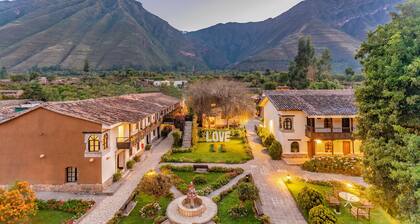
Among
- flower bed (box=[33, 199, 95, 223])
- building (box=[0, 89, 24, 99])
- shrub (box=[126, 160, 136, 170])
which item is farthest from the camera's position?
building (box=[0, 89, 24, 99])

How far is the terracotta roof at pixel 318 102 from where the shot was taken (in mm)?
26219

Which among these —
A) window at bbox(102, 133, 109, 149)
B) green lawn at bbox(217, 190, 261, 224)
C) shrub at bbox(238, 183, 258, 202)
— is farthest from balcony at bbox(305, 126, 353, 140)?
window at bbox(102, 133, 109, 149)

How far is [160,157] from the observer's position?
2881 centimetres

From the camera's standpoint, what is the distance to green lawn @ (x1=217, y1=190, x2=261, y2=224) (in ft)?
47.7

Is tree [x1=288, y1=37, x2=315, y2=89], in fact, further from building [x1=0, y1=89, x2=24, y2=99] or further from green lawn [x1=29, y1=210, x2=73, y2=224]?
building [x1=0, y1=89, x2=24, y2=99]

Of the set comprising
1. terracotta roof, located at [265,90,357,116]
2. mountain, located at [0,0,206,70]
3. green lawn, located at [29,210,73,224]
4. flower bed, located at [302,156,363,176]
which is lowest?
green lawn, located at [29,210,73,224]

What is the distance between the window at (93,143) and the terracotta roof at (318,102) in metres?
19.2

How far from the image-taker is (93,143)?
19.2m

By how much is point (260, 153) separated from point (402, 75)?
892 inches

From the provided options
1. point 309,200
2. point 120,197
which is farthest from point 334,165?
point 120,197

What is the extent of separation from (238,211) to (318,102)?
18964 mm

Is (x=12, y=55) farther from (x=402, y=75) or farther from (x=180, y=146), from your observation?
(x=402, y=75)

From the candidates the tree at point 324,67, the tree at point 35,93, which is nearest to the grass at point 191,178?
the tree at point 35,93

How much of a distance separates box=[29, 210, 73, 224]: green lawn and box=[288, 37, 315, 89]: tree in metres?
59.8
